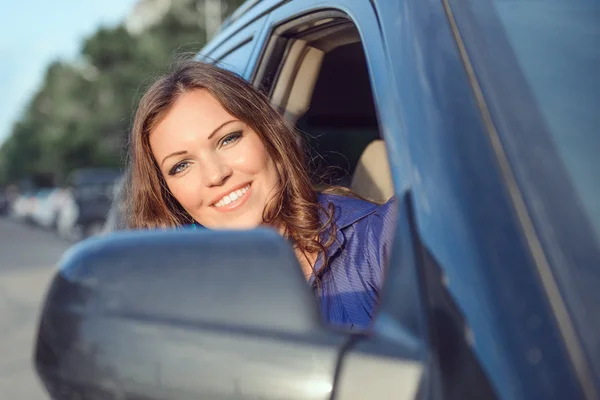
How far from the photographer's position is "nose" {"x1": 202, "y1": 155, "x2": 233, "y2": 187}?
168 centimetres

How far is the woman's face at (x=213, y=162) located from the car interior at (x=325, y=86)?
0.32 m

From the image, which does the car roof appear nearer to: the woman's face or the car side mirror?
the woman's face

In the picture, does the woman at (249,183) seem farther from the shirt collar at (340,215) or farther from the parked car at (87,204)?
the parked car at (87,204)

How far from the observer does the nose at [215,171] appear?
5.51ft

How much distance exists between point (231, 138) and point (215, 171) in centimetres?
15

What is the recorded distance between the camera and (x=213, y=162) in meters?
1.68

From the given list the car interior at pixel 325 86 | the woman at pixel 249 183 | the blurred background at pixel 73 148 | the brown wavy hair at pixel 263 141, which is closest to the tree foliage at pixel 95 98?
the blurred background at pixel 73 148

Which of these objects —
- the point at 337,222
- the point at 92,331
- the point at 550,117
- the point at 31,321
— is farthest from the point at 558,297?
the point at 31,321

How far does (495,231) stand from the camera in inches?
36.3

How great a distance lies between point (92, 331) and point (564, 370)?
1.76 feet

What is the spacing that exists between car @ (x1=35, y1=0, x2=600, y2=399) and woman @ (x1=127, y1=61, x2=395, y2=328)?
0.45 meters

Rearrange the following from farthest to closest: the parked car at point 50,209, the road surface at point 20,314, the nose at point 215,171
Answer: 1. the parked car at point 50,209
2. the road surface at point 20,314
3. the nose at point 215,171

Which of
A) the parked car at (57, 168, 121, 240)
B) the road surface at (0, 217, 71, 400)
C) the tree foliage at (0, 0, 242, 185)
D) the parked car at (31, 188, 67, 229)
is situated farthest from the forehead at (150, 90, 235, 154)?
the tree foliage at (0, 0, 242, 185)

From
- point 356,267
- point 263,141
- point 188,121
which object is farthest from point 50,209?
point 356,267
